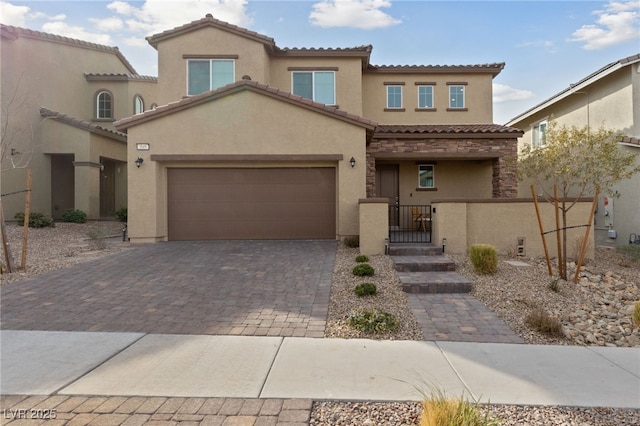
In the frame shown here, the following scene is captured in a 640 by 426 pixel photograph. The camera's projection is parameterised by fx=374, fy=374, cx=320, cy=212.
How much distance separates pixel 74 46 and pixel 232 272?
18.7 meters

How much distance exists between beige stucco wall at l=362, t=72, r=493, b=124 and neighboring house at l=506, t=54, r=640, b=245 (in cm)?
332

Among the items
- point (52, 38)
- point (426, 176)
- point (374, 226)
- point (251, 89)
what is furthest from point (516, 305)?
point (52, 38)

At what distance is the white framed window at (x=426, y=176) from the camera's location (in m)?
16.3

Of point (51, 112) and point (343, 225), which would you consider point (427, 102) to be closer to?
point (343, 225)

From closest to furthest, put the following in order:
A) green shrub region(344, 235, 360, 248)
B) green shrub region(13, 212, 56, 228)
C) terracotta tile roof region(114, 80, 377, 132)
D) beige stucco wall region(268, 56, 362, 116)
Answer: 1. green shrub region(344, 235, 360, 248)
2. terracotta tile roof region(114, 80, 377, 132)
3. green shrub region(13, 212, 56, 228)
4. beige stucco wall region(268, 56, 362, 116)

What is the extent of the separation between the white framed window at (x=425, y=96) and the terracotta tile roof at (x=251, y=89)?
6.04 meters

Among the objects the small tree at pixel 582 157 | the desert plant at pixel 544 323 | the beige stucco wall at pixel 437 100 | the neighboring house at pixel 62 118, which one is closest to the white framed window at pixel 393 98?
the beige stucco wall at pixel 437 100

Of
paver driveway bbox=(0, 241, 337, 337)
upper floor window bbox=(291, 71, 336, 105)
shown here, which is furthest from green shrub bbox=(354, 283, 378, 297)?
upper floor window bbox=(291, 71, 336, 105)

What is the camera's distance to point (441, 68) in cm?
1717

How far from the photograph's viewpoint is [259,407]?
11.3ft

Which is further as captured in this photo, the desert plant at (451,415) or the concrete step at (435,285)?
the concrete step at (435,285)

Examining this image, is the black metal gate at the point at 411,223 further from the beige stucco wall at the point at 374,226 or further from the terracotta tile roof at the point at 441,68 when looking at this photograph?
the terracotta tile roof at the point at 441,68

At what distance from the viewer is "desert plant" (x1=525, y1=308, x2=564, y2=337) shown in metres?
5.36

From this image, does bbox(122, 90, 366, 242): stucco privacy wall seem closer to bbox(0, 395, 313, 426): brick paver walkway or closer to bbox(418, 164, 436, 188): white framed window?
bbox(418, 164, 436, 188): white framed window
